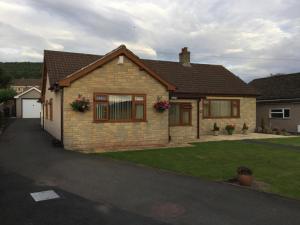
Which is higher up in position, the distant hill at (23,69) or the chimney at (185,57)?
the distant hill at (23,69)

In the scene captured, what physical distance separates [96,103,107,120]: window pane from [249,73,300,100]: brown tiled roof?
17741mm

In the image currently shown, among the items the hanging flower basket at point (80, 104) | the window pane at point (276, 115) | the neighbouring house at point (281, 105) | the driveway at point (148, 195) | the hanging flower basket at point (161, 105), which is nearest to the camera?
the driveway at point (148, 195)

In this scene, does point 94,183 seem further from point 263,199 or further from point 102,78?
point 102,78

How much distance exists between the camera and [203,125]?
23.4m

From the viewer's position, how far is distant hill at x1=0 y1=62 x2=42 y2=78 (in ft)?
326

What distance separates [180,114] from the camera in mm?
21328

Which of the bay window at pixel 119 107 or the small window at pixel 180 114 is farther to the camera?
the small window at pixel 180 114

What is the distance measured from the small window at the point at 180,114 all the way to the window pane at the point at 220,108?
3042 mm

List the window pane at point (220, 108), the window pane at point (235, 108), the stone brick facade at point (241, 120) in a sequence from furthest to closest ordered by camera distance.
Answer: the window pane at point (235, 108) < the window pane at point (220, 108) < the stone brick facade at point (241, 120)

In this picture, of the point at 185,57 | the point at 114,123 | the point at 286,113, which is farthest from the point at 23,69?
the point at 114,123

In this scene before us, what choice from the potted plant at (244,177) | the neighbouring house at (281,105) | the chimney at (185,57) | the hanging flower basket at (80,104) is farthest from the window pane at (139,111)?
the neighbouring house at (281,105)

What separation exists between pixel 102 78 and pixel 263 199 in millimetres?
10800

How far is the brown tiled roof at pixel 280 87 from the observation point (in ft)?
91.6

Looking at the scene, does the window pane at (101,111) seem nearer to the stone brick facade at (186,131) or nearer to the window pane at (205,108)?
the stone brick facade at (186,131)
